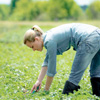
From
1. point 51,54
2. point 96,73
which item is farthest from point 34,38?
point 96,73

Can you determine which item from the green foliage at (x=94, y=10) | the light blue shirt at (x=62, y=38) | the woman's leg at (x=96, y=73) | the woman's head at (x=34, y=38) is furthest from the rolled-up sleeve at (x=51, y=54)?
the green foliage at (x=94, y=10)

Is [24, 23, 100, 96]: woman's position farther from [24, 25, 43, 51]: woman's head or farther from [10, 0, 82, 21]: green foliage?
[10, 0, 82, 21]: green foliage

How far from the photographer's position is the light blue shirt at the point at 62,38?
414cm

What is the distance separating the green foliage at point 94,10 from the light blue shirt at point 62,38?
5851 cm

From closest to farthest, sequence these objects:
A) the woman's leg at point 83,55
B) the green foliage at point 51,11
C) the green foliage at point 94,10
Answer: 1. the woman's leg at point 83,55
2. the green foliage at point 94,10
3. the green foliage at point 51,11

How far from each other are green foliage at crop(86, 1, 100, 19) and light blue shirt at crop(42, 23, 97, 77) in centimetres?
5851

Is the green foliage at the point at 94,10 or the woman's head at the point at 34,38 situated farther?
the green foliage at the point at 94,10

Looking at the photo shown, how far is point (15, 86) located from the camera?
5.79 metres

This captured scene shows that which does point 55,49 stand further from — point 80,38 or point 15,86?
point 15,86

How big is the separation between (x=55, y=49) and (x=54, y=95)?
109cm

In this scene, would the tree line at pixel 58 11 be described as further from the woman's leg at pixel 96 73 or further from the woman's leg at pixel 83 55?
the woman's leg at pixel 83 55

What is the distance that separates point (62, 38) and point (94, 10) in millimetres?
62083

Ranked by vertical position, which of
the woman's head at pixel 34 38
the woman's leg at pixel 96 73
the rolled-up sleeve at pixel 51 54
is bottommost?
the woman's leg at pixel 96 73

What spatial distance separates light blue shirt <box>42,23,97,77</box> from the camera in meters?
4.14
